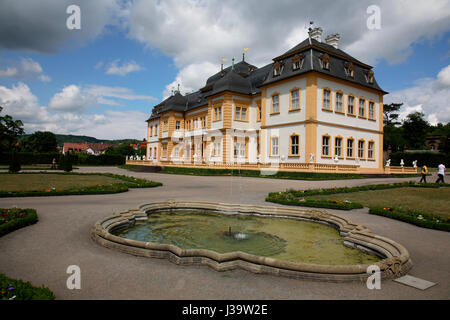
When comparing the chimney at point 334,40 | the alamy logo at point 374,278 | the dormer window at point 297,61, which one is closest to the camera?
the alamy logo at point 374,278

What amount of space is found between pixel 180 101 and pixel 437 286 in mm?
44867

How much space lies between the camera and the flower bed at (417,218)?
24.2 feet

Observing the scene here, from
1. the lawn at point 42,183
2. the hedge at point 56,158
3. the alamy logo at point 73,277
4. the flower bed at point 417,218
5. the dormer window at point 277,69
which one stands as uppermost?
the dormer window at point 277,69

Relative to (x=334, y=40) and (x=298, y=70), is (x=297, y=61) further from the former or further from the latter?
(x=334, y=40)

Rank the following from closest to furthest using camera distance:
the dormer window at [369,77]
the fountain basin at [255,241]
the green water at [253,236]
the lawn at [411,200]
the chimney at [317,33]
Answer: the fountain basin at [255,241] < the green water at [253,236] < the lawn at [411,200] < the dormer window at [369,77] < the chimney at [317,33]

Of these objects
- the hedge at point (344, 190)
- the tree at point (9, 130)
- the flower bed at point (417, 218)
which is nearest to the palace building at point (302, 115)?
the hedge at point (344, 190)

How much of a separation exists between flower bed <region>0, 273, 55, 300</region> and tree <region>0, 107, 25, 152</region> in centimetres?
6672

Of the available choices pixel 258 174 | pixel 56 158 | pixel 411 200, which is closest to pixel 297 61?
pixel 258 174

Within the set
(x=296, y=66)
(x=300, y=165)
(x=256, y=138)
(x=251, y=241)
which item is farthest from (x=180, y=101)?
(x=251, y=241)

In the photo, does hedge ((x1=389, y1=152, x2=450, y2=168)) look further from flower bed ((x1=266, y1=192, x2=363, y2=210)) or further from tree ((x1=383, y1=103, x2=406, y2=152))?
flower bed ((x1=266, y1=192, x2=363, y2=210))

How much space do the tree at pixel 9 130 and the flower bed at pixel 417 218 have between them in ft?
222

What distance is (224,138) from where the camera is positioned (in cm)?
3353

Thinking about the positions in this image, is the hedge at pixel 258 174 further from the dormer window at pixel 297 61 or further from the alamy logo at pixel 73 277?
the alamy logo at pixel 73 277

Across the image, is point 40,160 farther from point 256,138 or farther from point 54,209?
point 54,209
